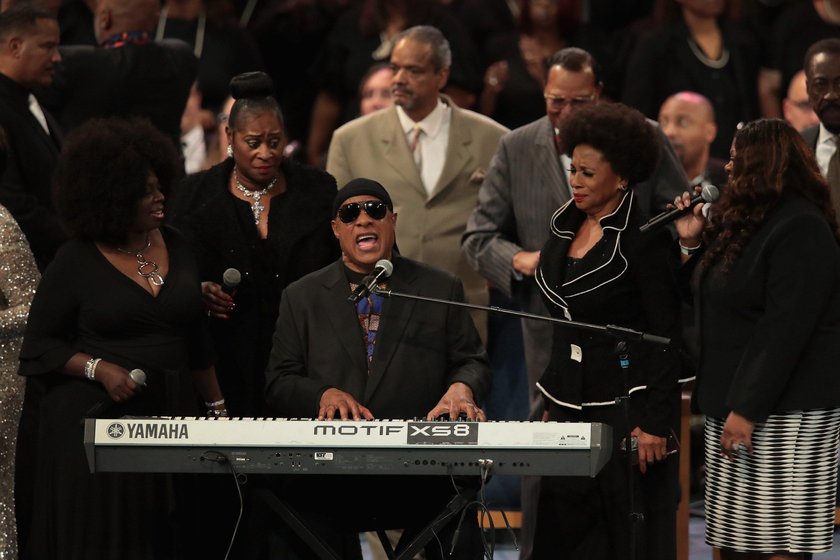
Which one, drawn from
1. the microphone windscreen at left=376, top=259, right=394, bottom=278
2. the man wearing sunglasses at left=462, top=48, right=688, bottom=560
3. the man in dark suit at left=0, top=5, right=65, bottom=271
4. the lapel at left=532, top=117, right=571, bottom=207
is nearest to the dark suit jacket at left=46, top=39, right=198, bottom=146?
the man in dark suit at left=0, top=5, right=65, bottom=271

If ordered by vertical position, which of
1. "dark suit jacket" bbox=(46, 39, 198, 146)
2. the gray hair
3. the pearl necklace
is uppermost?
the gray hair

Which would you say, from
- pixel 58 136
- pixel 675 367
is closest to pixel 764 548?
pixel 675 367

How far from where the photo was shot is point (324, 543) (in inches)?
220

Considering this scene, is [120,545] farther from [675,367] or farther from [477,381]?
[675,367]

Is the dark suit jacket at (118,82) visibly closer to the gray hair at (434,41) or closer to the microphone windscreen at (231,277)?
the gray hair at (434,41)

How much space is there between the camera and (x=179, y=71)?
8078 millimetres

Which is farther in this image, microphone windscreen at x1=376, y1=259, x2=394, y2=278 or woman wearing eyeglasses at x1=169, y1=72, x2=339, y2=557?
woman wearing eyeglasses at x1=169, y1=72, x2=339, y2=557

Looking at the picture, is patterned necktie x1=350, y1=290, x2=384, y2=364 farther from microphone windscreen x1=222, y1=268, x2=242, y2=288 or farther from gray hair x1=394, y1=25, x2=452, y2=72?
gray hair x1=394, y1=25, x2=452, y2=72

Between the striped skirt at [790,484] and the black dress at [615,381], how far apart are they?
0.33 m

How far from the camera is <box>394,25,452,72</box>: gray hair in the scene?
25.3ft

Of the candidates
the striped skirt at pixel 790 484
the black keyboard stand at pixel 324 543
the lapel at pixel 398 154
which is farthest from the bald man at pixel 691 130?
the black keyboard stand at pixel 324 543

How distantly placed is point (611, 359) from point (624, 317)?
0.17 metres

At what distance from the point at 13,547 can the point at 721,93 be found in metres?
5.12

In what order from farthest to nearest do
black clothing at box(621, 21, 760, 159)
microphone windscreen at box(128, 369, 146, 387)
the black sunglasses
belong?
1. black clothing at box(621, 21, 760, 159)
2. the black sunglasses
3. microphone windscreen at box(128, 369, 146, 387)
